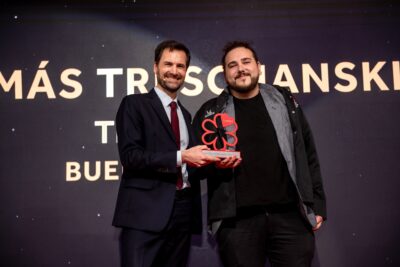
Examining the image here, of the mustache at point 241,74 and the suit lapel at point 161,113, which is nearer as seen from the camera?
the suit lapel at point 161,113

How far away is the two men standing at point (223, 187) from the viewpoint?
2115 millimetres

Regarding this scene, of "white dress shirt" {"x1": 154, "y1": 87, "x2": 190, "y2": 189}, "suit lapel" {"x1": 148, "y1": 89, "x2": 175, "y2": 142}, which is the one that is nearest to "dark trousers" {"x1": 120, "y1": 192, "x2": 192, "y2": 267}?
"white dress shirt" {"x1": 154, "y1": 87, "x2": 190, "y2": 189}

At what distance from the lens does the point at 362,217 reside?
10.6 feet

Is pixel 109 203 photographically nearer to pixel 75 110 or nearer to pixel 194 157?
pixel 75 110

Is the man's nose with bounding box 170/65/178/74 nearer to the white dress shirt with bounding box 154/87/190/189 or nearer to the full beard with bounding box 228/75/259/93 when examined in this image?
the white dress shirt with bounding box 154/87/190/189

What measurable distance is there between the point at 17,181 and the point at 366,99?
9.19 feet

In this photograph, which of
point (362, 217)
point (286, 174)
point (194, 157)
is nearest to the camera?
point (194, 157)

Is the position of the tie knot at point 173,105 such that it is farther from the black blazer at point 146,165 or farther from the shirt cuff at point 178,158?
the shirt cuff at point 178,158

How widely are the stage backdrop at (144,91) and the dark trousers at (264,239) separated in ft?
3.52

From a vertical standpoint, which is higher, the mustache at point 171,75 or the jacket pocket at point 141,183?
the mustache at point 171,75

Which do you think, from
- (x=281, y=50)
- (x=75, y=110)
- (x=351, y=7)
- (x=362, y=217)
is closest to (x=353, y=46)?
(x=351, y=7)

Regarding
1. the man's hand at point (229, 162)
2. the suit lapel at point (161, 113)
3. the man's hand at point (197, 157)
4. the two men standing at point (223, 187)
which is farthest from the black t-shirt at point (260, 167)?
the suit lapel at point (161, 113)

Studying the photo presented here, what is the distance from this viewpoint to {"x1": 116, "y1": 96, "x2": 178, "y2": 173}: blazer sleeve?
6.84 ft

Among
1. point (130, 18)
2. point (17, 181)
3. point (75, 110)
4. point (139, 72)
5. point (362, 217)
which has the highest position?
point (130, 18)
